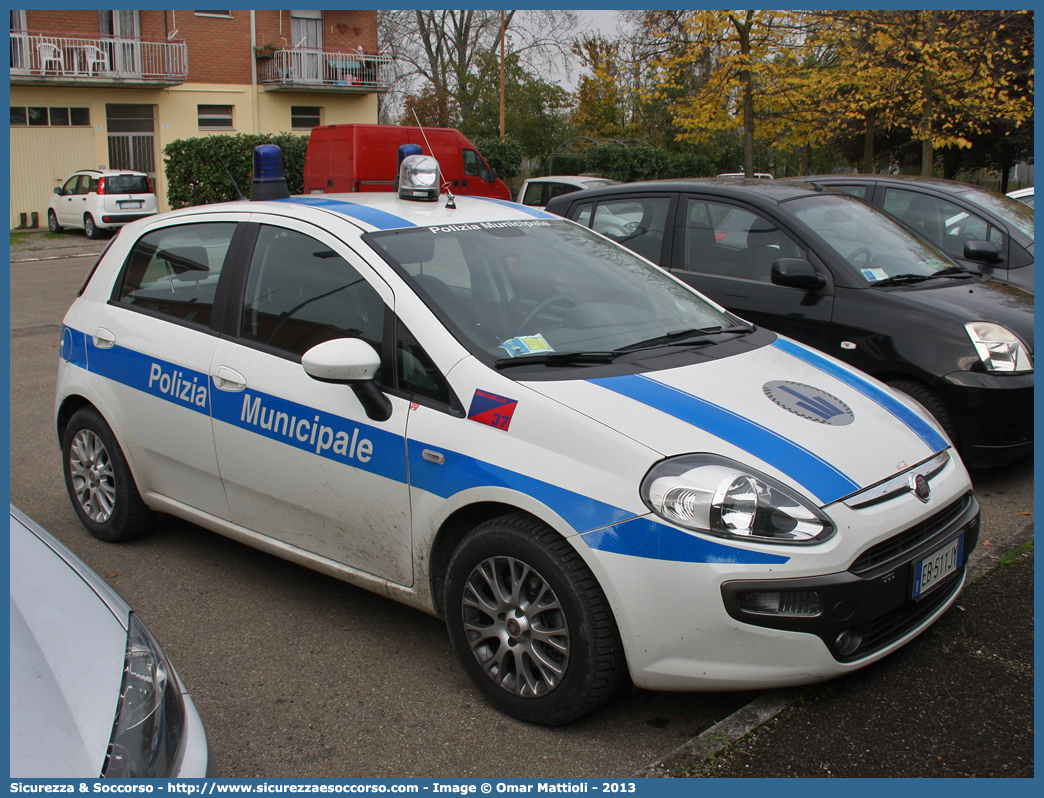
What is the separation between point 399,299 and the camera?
3.32 meters

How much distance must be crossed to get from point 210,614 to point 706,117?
59.8ft

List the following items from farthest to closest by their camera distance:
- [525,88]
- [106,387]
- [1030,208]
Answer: [525,88], [1030,208], [106,387]

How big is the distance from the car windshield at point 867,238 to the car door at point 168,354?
3497 mm

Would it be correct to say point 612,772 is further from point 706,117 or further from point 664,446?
point 706,117

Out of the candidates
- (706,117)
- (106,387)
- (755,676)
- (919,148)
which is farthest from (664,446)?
(919,148)

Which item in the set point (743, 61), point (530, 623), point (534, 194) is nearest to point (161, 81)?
point (534, 194)

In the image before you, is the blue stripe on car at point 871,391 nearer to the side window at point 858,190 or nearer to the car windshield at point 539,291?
Result: the car windshield at point 539,291

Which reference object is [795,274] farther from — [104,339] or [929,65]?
[929,65]

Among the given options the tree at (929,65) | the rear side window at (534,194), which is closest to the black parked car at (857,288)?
the tree at (929,65)

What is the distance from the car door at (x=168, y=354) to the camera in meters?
3.91

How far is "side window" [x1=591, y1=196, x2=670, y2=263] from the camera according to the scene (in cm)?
627

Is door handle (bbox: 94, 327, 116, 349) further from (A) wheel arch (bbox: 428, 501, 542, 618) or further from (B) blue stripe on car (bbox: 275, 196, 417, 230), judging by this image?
(A) wheel arch (bbox: 428, 501, 542, 618)

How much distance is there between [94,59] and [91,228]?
25.6 feet

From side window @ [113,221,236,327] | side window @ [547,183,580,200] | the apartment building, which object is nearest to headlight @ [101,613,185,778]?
side window @ [113,221,236,327]
